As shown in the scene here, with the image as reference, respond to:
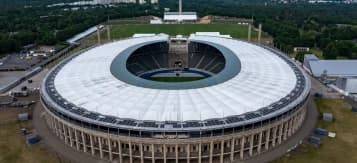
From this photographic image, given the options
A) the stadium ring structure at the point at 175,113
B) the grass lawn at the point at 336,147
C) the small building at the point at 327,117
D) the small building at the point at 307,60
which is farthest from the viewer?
the small building at the point at 307,60

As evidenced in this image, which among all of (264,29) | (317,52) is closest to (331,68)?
(317,52)

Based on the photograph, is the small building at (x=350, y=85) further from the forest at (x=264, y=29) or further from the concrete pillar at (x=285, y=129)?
the concrete pillar at (x=285, y=129)

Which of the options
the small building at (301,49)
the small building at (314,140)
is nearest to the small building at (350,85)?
the small building at (314,140)

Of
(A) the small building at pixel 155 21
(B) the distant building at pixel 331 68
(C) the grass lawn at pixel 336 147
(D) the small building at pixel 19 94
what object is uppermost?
(A) the small building at pixel 155 21

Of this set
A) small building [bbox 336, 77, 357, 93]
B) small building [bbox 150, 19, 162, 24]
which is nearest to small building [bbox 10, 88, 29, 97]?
small building [bbox 336, 77, 357, 93]

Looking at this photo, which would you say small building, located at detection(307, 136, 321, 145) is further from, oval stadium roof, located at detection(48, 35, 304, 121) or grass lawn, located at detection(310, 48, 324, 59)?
grass lawn, located at detection(310, 48, 324, 59)
